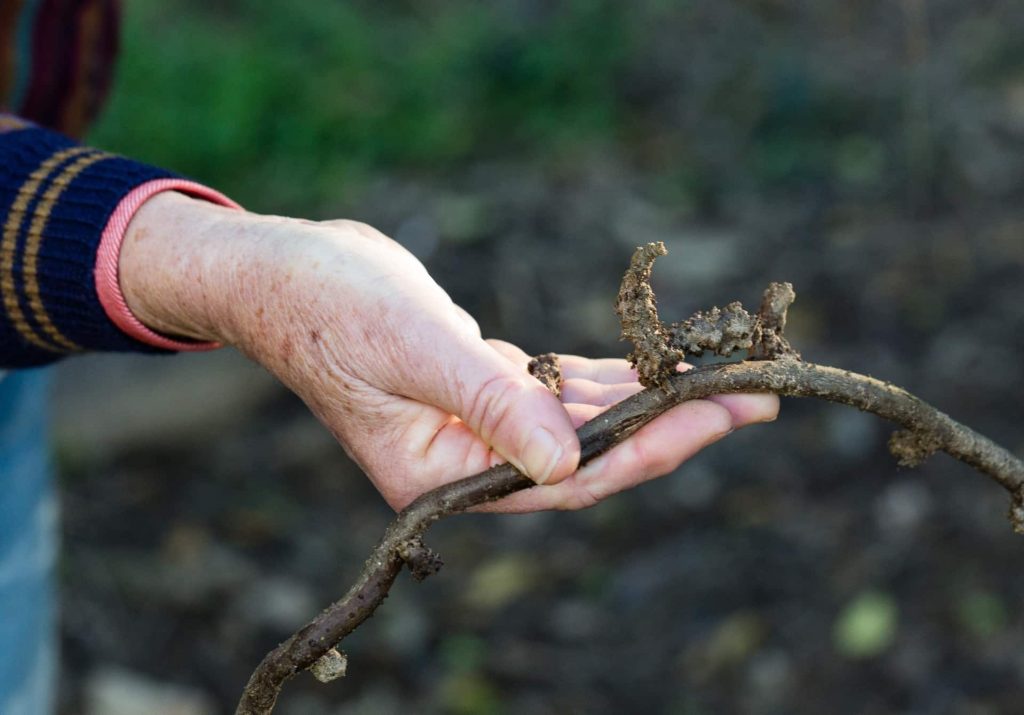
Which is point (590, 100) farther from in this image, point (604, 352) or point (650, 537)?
point (650, 537)

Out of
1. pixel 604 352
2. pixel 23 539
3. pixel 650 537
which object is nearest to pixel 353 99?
pixel 604 352

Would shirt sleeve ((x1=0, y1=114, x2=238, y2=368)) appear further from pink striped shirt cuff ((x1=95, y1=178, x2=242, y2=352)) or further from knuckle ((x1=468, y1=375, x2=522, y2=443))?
knuckle ((x1=468, y1=375, x2=522, y2=443))

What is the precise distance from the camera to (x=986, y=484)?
10.2 ft

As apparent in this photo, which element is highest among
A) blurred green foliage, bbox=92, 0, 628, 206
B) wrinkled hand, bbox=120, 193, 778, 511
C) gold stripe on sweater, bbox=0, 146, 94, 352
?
blurred green foliage, bbox=92, 0, 628, 206

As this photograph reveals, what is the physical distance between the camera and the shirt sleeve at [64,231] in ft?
5.38

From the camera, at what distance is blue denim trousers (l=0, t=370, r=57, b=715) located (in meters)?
2.13

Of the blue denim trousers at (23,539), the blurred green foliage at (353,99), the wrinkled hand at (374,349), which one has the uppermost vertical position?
the blurred green foliage at (353,99)

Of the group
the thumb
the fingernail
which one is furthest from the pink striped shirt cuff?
the fingernail

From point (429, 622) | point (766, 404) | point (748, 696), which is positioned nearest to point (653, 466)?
point (766, 404)

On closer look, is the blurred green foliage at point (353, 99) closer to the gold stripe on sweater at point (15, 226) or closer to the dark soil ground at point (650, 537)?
the dark soil ground at point (650, 537)

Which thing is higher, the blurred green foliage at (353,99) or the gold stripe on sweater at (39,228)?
the blurred green foliage at (353,99)

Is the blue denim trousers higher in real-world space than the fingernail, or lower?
lower

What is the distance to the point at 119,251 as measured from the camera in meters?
1.65

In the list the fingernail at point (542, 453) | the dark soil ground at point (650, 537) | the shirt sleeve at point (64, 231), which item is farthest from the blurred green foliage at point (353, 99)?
the fingernail at point (542, 453)
